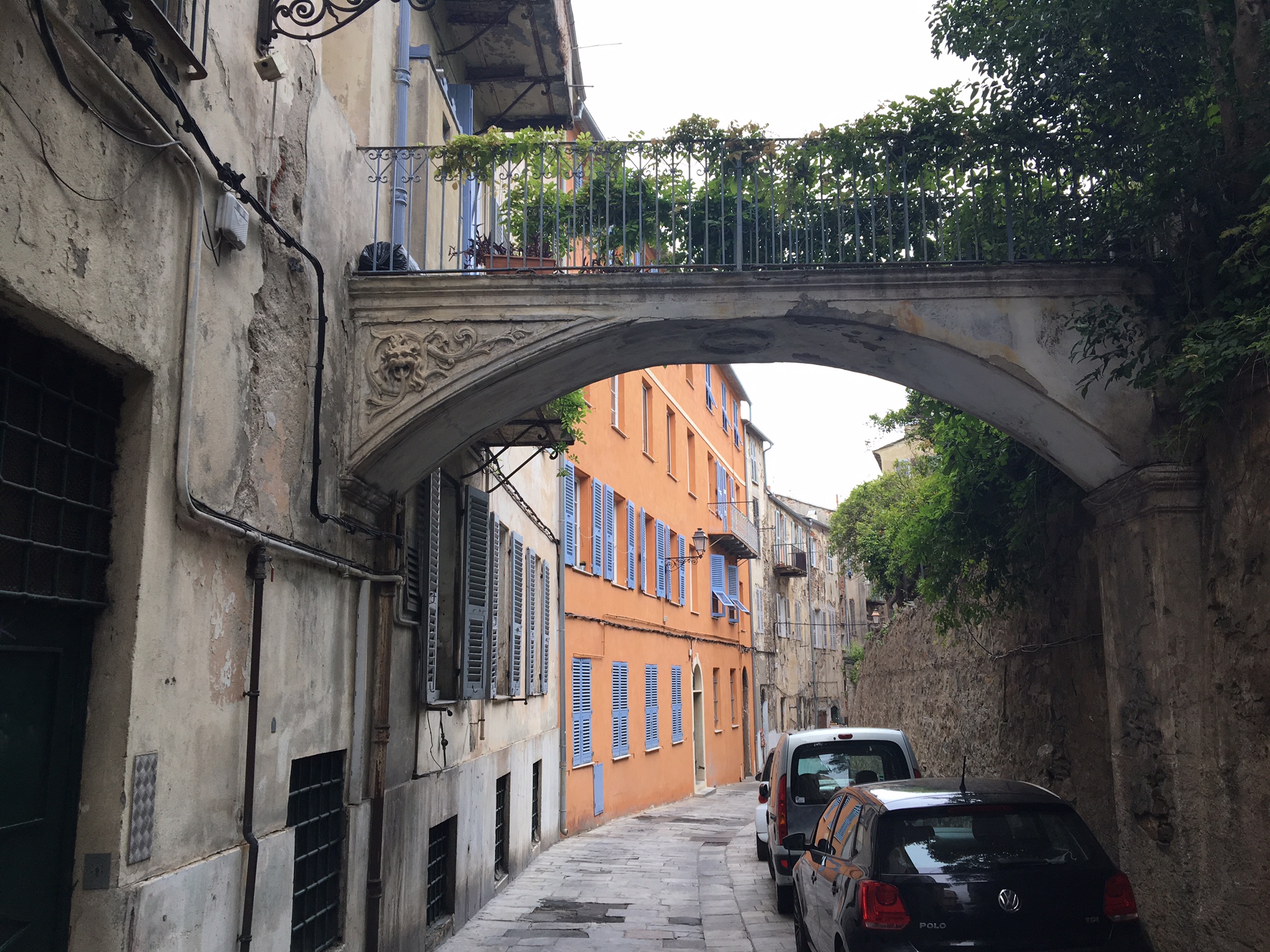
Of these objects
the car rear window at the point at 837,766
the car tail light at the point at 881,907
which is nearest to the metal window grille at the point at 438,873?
the car rear window at the point at 837,766

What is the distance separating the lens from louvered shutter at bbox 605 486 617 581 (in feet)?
65.6

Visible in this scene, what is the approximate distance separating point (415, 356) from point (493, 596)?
4.75m

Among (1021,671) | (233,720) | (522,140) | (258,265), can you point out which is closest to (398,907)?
(233,720)

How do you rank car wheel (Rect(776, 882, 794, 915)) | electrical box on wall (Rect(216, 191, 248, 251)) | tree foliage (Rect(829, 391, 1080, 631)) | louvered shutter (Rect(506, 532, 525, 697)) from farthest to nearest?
louvered shutter (Rect(506, 532, 525, 697)) → car wheel (Rect(776, 882, 794, 915)) → tree foliage (Rect(829, 391, 1080, 631)) → electrical box on wall (Rect(216, 191, 248, 251))

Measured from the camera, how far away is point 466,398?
7.38m

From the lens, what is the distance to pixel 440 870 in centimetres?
976

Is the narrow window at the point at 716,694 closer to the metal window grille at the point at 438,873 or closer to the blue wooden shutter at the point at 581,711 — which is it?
the blue wooden shutter at the point at 581,711

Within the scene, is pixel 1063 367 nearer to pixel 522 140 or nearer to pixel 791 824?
pixel 522 140

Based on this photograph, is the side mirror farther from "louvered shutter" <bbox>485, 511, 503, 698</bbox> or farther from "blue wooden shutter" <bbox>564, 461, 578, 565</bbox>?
"blue wooden shutter" <bbox>564, 461, 578, 565</bbox>

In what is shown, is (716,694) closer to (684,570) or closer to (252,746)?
(684,570)

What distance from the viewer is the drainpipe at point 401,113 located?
8438mm

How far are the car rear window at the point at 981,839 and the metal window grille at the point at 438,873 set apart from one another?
16.1 feet

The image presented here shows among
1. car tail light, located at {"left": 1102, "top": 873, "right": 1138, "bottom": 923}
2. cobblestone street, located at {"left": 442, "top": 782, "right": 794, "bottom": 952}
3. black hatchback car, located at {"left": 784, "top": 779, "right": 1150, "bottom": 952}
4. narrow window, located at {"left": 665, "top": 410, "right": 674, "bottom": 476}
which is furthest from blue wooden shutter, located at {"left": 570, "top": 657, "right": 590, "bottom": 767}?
car tail light, located at {"left": 1102, "top": 873, "right": 1138, "bottom": 923}

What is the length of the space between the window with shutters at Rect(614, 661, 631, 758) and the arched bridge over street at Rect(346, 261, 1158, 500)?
13.3 metres
